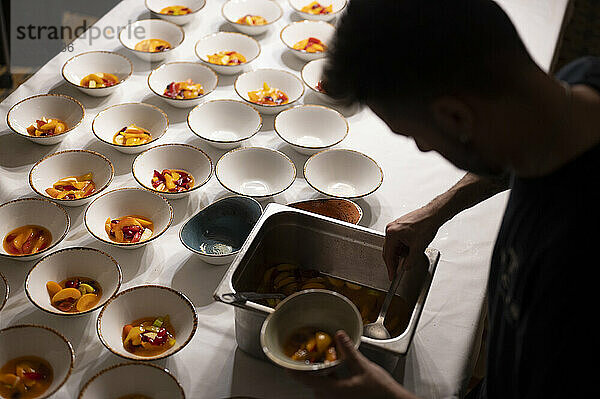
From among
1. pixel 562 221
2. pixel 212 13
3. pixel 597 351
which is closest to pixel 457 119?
pixel 562 221

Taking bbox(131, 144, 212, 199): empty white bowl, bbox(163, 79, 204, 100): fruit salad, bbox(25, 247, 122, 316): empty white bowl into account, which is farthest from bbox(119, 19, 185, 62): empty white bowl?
bbox(25, 247, 122, 316): empty white bowl

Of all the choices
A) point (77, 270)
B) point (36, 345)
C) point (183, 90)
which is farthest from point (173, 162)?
point (36, 345)

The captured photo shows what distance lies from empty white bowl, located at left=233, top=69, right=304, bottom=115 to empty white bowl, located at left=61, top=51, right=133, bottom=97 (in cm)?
40

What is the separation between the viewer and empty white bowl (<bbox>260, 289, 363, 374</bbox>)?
1.16 meters

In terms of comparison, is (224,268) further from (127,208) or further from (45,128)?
(45,128)

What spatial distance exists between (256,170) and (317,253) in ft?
1.44

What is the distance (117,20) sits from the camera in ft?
8.04

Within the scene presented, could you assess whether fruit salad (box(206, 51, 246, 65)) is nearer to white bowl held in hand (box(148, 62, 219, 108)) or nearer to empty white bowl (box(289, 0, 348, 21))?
white bowl held in hand (box(148, 62, 219, 108))

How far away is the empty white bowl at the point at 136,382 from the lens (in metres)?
1.23

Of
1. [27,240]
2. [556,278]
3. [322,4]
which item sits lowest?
[27,240]

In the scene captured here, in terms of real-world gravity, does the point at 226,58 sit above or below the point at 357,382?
below

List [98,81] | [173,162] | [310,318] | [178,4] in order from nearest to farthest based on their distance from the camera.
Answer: [310,318] → [173,162] → [98,81] → [178,4]

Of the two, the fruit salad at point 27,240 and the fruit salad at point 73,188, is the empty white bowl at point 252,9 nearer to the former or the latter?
the fruit salad at point 73,188

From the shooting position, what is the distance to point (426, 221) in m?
1.40
